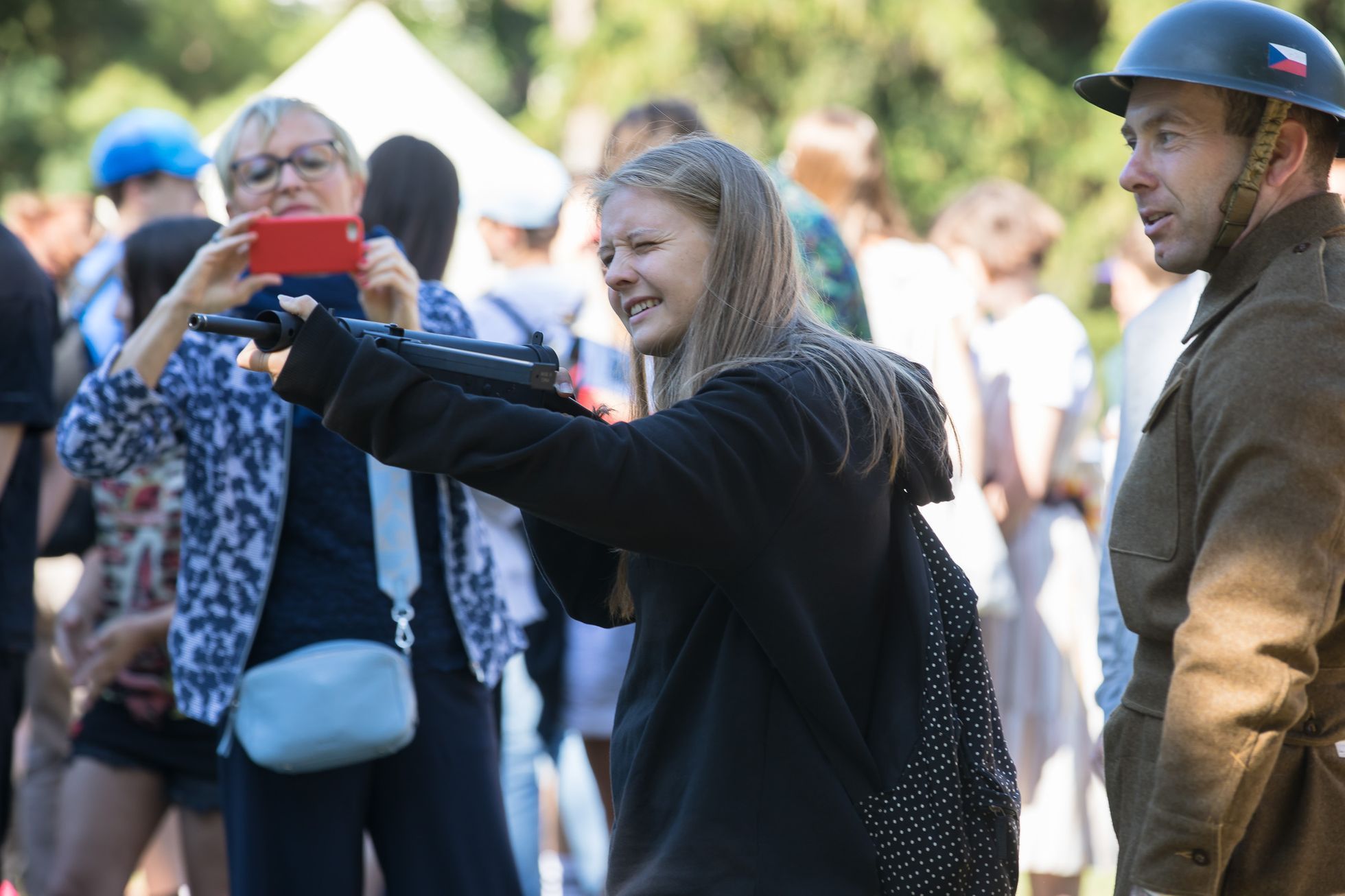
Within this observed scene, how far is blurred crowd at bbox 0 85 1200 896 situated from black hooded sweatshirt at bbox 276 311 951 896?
306mm

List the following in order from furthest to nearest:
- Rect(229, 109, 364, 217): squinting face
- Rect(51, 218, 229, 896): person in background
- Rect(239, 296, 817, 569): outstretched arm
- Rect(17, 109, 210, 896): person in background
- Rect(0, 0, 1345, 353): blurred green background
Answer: Rect(0, 0, 1345, 353): blurred green background → Rect(17, 109, 210, 896): person in background → Rect(51, 218, 229, 896): person in background → Rect(229, 109, 364, 217): squinting face → Rect(239, 296, 817, 569): outstretched arm

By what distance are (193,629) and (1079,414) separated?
3.48 m

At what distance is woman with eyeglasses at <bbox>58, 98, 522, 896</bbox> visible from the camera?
336 cm

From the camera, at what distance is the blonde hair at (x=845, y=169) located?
17.5 feet

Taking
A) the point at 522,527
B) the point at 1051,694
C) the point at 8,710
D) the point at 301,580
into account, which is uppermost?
the point at 301,580

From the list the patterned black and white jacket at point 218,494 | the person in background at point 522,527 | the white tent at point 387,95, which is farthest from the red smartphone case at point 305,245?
the white tent at point 387,95

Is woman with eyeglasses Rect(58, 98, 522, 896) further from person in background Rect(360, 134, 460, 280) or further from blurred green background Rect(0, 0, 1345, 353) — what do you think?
blurred green background Rect(0, 0, 1345, 353)

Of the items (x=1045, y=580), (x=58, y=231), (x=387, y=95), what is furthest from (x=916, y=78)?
(x=1045, y=580)

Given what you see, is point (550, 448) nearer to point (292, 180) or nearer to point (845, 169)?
point (292, 180)

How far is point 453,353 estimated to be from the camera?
2225 millimetres

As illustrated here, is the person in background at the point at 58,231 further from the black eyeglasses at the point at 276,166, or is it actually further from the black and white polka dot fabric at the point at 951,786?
the black and white polka dot fabric at the point at 951,786

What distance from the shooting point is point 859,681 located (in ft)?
7.59

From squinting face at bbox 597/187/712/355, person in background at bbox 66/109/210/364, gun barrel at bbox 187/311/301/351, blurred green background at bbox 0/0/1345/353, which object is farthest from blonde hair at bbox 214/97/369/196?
blurred green background at bbox 0/0/1345/353

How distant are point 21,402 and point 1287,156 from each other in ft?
10.1
